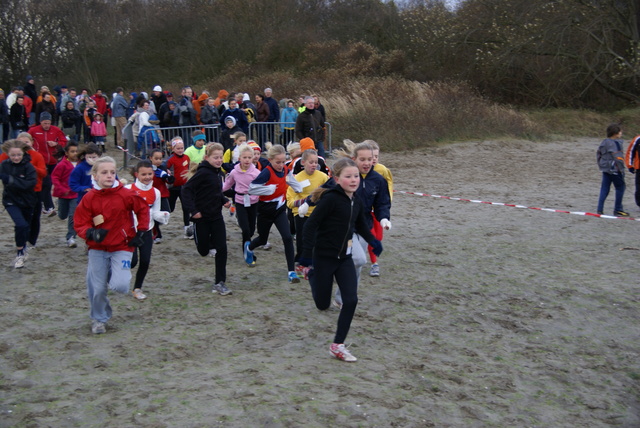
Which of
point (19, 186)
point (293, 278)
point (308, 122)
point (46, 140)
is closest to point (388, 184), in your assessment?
point (293, 278)

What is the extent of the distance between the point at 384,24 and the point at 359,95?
13.4 m

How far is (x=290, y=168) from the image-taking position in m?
9.15

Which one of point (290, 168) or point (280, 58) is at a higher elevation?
point (280, 58)

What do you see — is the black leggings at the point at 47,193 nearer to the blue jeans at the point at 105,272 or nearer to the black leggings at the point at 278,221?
the black leggings at the point at 278,221

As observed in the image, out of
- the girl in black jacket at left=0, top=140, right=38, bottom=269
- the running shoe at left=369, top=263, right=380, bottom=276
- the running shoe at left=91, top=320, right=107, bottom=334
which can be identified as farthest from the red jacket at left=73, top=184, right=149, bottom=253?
the running shoe at left=369, top=263, right=380, bottom=276

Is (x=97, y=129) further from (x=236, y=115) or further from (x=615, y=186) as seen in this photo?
(x=615, y=186)

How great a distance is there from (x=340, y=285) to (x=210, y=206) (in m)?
Result: 2.59

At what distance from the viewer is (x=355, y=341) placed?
677 centimetres

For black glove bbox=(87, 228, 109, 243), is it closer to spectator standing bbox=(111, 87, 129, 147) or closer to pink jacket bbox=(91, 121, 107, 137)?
pink jacket bbox=(91, 121, 107, 137)

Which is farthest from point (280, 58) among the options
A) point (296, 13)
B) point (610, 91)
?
point (610, 91)

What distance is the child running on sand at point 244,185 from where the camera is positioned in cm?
922

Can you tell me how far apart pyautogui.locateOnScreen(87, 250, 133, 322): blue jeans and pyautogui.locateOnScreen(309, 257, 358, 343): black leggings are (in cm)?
185

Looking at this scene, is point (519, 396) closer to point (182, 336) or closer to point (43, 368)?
point (182, 336)

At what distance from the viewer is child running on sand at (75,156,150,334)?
6609mm
